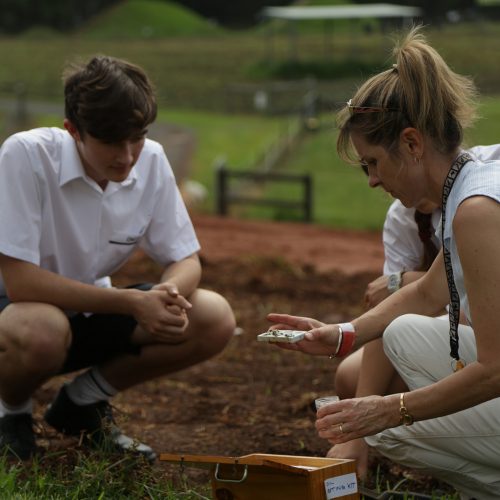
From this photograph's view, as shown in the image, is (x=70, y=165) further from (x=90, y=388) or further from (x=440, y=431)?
(x=440, y=431)

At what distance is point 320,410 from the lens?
9.66ft

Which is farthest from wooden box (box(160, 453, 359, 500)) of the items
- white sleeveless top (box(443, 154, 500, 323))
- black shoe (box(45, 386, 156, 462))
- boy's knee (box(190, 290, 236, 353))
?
boy's knee (box(190, 290, 236, 353))

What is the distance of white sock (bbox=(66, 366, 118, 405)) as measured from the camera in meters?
4.12

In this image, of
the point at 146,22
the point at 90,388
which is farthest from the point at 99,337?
the point at 146,22

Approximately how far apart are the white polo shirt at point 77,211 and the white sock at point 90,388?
36cm

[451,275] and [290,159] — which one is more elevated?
[451,275]

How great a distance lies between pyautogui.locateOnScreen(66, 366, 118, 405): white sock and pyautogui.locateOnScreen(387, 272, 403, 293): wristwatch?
3.64 ft

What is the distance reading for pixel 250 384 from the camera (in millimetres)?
5273

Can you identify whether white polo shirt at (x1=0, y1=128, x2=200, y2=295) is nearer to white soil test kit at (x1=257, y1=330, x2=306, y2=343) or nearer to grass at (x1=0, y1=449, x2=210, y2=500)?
grass at (x1=0, y1=449, x2=210, y2=500)

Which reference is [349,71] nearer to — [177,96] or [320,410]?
[177,96]

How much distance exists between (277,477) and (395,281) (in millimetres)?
1114

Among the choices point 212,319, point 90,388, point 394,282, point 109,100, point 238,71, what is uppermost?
point 109,100

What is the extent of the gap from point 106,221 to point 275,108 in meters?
22.8

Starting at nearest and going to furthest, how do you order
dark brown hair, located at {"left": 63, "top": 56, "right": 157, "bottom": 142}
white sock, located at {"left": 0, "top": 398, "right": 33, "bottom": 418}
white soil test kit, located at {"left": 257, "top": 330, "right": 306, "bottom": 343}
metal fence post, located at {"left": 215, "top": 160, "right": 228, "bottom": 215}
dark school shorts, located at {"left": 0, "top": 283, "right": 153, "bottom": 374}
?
white soil test kit, located at {"left": 257, "top": 330, "right": 306, "bottom": 343}
dark brown hair, located at {"left": 63, "top": 56, "right": 157, "bottom": 142}
white sock, located at {"left": 0, "top": 398, "right": 33, "bottom": 418}
dark school shorts, located at {"left": 0, "top": 283, "right": 153, "bottom": 374}
metal fence post, located at {"left": 215, "top": 160, "right": 228, "bottom": 215}
